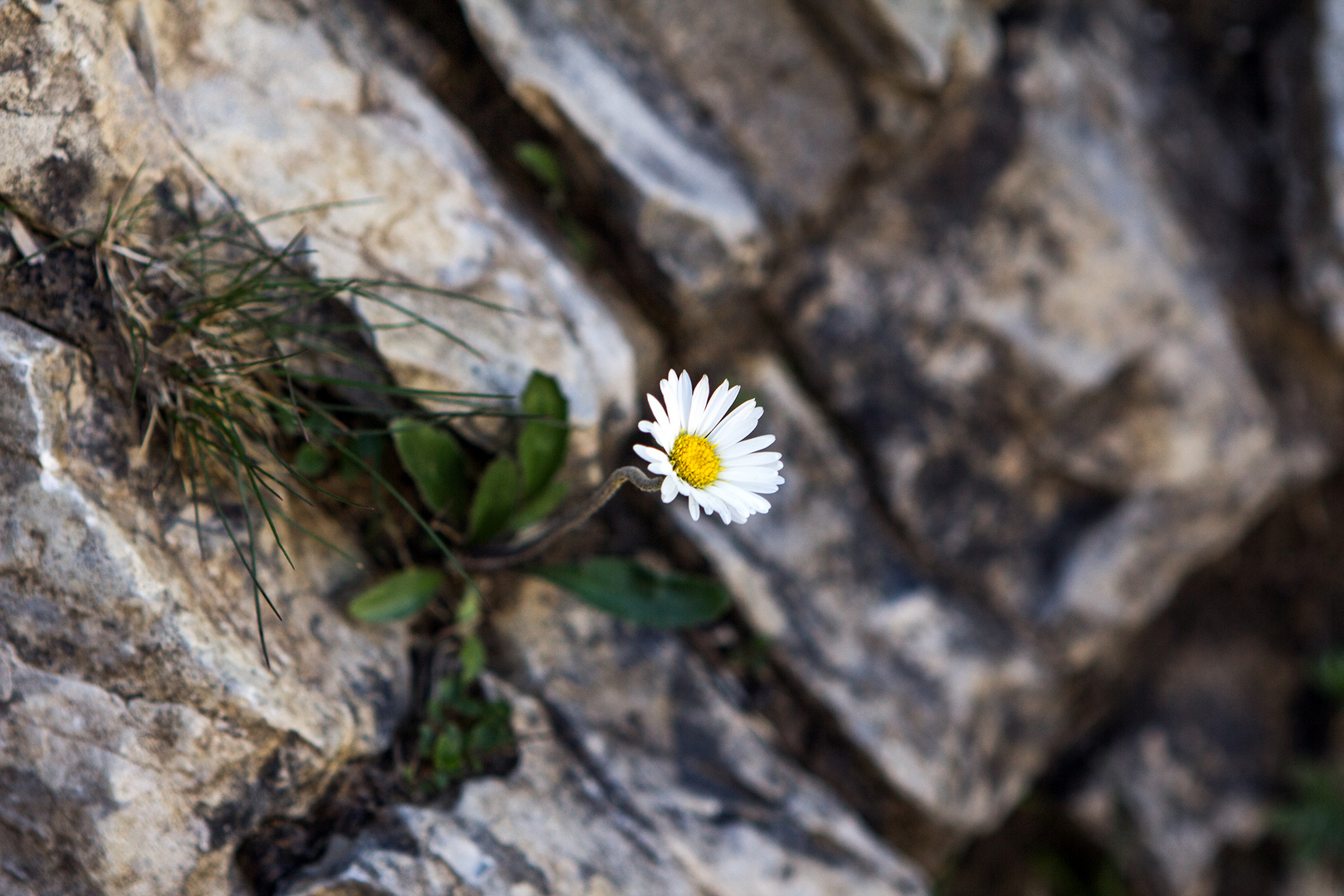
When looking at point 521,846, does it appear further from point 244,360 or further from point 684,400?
point 244,360

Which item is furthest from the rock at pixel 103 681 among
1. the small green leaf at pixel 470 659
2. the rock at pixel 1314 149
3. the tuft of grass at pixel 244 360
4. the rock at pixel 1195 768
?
the rock at pixel 1314 149

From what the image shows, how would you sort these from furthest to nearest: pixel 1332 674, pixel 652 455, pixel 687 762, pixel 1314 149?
pixel 1332 674 → pixel 1314 149 → pixel 687 762 → pixel 652 455

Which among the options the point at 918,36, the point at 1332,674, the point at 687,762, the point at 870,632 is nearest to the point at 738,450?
the point at 687,762

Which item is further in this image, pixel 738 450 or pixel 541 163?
pixel 541 163

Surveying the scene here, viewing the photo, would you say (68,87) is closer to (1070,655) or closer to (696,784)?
(696,784)

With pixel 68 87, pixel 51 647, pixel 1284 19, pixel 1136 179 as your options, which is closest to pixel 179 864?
pixel 51 647

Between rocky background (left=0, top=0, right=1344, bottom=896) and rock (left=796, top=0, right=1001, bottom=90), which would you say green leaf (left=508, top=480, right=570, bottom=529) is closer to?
rocky background (left=0, top=0, right=1344, bottom=896)

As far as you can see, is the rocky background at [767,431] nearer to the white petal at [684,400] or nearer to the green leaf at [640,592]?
the green leaf at [640,592]
